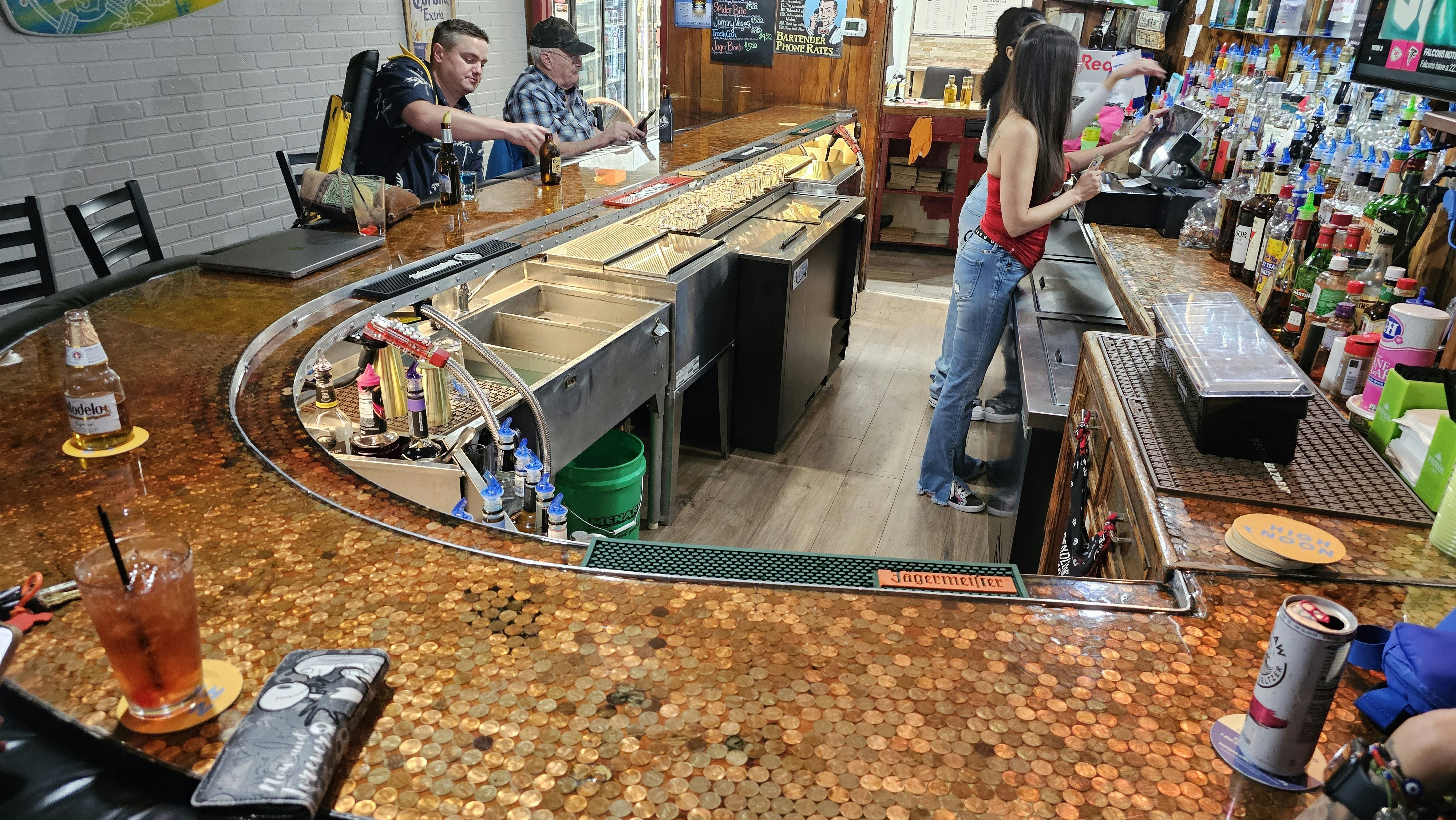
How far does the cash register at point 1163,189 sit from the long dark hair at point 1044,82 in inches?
23.4

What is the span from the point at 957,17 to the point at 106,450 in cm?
836

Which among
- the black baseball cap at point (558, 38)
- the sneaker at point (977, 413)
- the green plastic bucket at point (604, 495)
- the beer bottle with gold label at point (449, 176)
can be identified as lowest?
the sneaker at point (977, 413)

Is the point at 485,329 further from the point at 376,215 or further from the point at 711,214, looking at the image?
the point at 711,214

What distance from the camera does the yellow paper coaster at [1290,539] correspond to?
4.49 feet

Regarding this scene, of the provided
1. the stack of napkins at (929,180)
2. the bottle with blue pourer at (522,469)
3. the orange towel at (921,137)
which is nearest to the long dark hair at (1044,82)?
the bottle with blue pourer at (522,469)

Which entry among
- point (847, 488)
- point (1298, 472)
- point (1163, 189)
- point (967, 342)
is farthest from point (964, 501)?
point (1298, 472)

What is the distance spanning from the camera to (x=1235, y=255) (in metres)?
3.00

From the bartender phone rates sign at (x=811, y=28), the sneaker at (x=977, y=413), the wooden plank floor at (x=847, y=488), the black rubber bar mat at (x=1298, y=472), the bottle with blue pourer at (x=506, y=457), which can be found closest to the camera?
the black rubber bar mat at (x=1298, y=472)

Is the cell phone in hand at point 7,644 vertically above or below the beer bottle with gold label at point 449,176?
below

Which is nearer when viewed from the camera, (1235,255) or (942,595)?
(942,595)

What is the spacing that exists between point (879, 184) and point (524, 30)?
2943 millimetres

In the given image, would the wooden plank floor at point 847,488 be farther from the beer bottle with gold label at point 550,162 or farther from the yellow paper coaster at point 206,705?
the yellow paper coaster at point 206,705

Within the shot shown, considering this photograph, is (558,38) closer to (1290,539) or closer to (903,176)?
(903,176)

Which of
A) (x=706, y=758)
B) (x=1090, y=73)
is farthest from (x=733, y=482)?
(x=1090, y=73)
